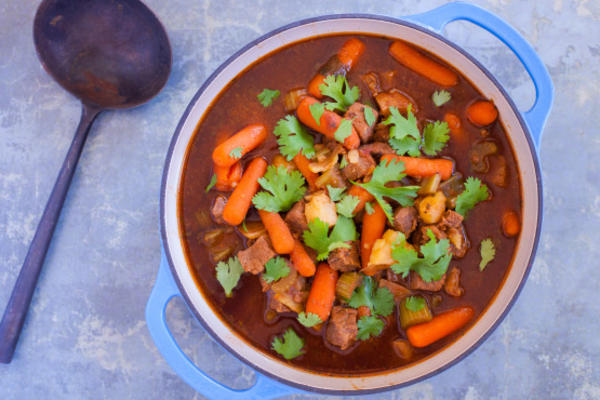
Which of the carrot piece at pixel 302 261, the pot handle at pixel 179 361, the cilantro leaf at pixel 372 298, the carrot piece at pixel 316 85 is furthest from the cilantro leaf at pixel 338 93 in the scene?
the pot handle at pixel 179 361

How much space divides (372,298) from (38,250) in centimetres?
168

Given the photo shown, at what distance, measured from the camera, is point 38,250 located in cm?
253

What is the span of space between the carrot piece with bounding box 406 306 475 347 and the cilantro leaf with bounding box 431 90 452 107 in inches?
36.2

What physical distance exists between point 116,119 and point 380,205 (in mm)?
1441

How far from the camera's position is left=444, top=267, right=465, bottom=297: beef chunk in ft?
7.27

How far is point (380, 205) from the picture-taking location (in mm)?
2090

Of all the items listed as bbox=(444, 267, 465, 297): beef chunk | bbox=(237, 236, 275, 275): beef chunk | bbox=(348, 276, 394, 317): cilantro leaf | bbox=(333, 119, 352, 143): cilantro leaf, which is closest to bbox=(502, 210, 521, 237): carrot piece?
bbox=(444, 267, 465, 297): beef chunk

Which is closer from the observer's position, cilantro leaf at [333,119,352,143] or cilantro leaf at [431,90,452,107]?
cilantro leaf at [333,119,352,143]

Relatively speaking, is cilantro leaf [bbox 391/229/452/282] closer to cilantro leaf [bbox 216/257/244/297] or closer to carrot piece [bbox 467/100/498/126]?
carrot piece [bbox 467/100/498/126]

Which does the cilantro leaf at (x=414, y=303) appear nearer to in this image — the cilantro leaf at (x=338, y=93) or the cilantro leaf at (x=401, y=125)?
the cilantro leaf at (x=401, y=125)

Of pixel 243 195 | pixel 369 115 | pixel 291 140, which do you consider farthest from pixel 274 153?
pixel 369 115

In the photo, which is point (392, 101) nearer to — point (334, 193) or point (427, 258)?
point (334, 193)

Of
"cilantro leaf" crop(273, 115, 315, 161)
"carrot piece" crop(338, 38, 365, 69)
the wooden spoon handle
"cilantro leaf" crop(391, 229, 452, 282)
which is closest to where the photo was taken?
"cilantro leaf" crop(391, 229, 452, 282)

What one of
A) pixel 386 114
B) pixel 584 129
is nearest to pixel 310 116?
pixel 386 114
